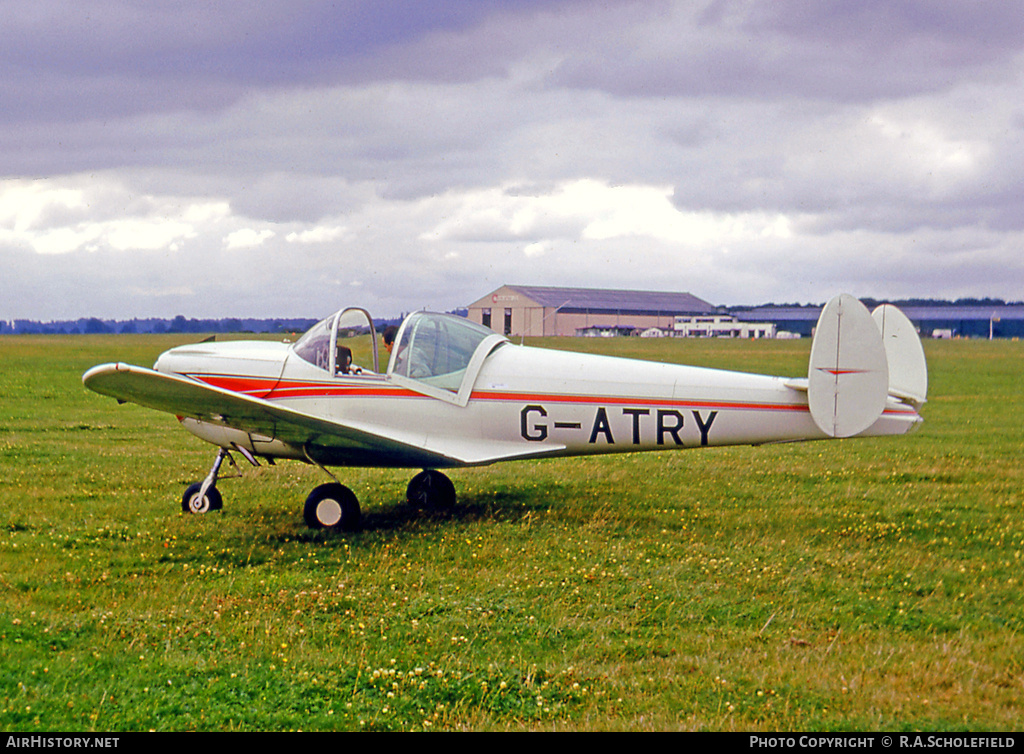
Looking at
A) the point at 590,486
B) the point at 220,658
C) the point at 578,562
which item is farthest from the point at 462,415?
the point at 220,658

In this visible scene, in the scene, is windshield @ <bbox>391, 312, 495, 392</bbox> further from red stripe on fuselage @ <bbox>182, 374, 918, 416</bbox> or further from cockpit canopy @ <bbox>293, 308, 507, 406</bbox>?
red stripe on fuselage @ <bbox>182, 374, 918, 416</bbox>

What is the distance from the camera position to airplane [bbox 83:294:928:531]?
8008 mm

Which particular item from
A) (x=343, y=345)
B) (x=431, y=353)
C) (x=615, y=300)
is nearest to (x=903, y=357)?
(x=431, y=353)

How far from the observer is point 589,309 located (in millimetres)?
77875

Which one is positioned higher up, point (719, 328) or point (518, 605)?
point (719, 328)

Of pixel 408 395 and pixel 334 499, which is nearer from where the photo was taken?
pixel 334 499

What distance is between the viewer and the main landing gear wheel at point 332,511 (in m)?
8.30

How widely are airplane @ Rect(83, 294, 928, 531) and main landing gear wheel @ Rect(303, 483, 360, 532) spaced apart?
0.5 inches

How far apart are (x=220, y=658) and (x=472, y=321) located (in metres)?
5.16

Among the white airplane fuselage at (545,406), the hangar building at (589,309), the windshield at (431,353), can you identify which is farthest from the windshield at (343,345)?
the hangar building at (589,309)

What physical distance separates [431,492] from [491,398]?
168 cm

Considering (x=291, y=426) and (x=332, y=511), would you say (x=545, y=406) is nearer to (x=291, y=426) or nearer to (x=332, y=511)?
(x=332, y=511)
